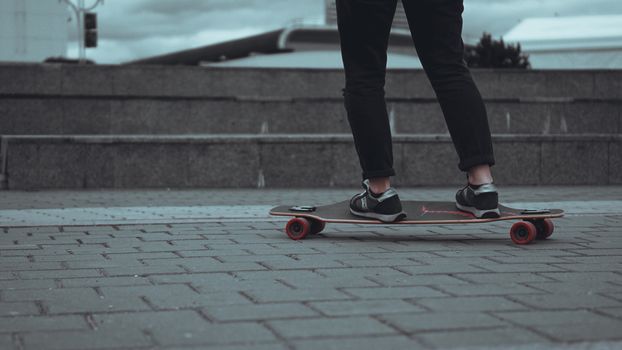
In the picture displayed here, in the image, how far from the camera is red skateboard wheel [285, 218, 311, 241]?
506 cm

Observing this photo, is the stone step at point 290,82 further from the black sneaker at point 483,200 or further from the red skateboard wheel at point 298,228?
the black sneaker at point 483,200

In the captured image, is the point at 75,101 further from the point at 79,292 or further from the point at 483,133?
A: the point at 79,292

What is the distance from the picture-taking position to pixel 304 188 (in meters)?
9.73

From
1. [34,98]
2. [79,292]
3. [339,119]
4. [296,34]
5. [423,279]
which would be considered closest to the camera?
[79,292]

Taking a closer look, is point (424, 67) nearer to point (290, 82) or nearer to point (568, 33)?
point (290, 82)

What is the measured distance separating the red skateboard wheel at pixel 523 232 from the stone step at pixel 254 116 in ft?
24.1

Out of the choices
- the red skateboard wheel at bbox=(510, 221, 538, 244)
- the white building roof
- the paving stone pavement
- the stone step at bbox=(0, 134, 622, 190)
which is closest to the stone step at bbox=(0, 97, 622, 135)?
the stone step at bbox=(0, 134, 622, 190)

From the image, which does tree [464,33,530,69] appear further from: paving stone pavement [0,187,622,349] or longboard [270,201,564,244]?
paving stone pavement [0,187,622,349]

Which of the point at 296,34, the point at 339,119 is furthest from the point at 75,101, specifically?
the point at 296,34

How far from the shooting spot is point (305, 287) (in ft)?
11.5

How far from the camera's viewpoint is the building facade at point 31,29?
31.0m

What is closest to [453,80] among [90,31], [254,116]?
[254,116]

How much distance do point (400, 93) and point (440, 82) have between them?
28.7 feet

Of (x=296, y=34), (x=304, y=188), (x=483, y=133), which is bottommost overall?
(x=304, y=188)
